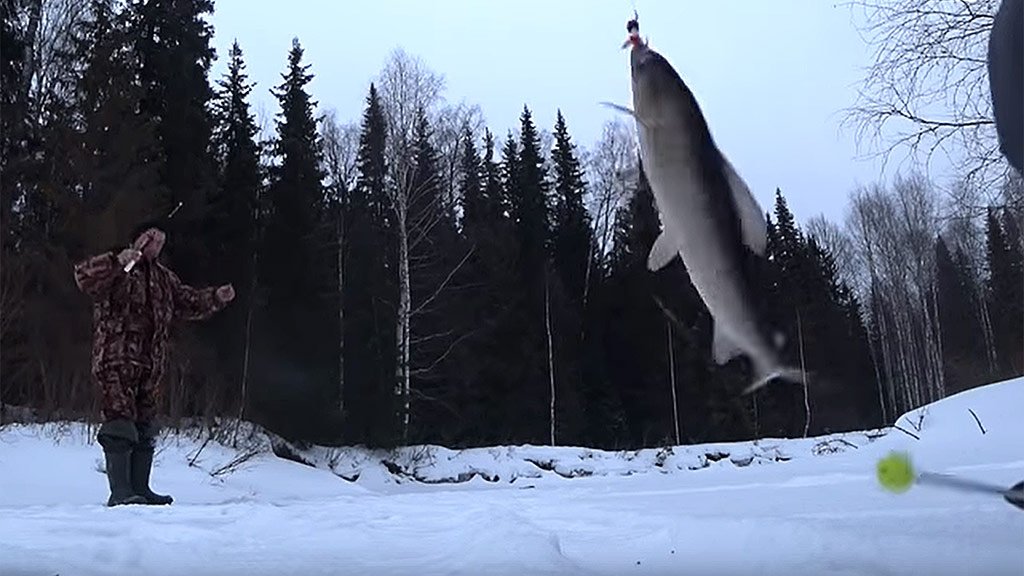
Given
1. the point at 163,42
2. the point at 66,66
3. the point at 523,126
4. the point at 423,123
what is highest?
the point at 66,66

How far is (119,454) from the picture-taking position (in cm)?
525

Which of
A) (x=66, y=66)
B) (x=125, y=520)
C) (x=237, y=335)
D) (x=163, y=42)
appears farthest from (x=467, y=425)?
(x=163, y=42)

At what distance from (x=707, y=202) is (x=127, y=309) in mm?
5050

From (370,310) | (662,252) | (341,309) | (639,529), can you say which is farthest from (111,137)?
(370,310)

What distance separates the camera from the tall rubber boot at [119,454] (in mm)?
5227

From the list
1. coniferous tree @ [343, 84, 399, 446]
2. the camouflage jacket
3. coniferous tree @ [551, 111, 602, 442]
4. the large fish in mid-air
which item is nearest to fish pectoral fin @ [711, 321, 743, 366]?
the large fish in mid-air

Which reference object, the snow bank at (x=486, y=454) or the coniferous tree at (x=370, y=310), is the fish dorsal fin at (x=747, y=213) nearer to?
the snow bank at (x=486, y=454)

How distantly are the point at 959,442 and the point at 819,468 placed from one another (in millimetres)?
762

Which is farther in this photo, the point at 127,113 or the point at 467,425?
the point at 467,425

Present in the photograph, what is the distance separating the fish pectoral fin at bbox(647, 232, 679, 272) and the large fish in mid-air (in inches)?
1.5

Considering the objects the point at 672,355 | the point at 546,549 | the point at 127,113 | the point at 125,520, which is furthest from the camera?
the point at 125,520

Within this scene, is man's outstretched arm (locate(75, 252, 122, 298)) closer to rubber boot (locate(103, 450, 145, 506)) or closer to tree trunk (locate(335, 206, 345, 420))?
A: rubber boot (locate(103, 450, 145, 506))

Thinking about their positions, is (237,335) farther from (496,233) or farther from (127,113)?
(496,233)

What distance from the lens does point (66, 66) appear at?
52.5 ft
